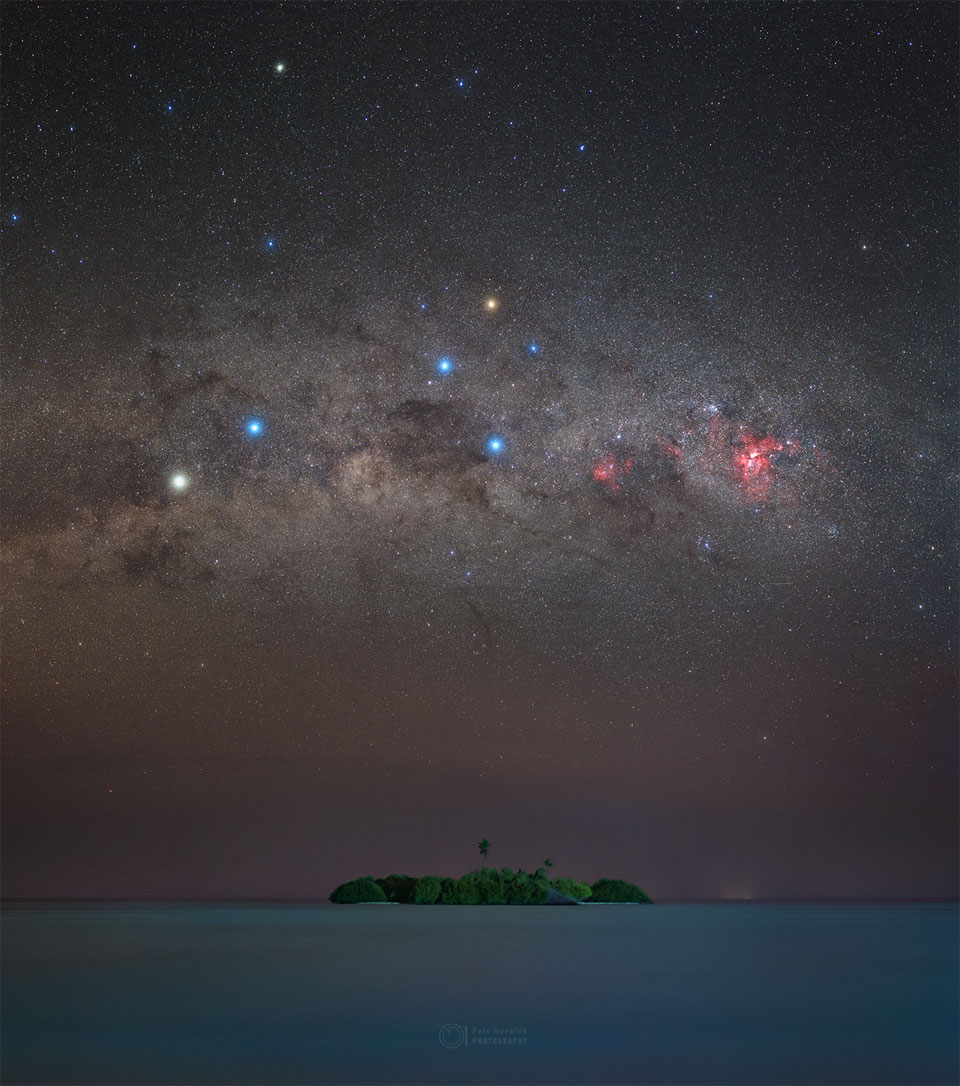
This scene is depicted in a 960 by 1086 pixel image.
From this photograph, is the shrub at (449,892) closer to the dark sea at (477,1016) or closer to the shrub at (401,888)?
the shrub at (401,888)

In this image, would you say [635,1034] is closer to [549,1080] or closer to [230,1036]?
[549,1080]

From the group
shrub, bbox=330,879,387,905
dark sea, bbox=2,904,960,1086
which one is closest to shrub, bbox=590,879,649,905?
shrub, bbox=330,879,387,905

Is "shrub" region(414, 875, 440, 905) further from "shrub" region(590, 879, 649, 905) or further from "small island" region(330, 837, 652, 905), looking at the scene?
"shrub" region(590, 879, 649, 905)

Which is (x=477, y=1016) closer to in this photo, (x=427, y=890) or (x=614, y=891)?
(x=427, y=890)

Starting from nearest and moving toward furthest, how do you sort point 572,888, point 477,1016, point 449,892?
point 477,1016
point 449,892
point 572,888

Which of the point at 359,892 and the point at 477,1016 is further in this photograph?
the point at 359,892

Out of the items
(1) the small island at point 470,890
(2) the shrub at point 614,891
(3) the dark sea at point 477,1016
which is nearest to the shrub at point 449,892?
(1) the small island at point 470,890

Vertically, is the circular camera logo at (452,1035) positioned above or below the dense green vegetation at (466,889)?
above

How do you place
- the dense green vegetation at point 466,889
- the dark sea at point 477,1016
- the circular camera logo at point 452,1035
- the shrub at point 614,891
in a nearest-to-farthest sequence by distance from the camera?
1. the dark sea at point 477,1016
2. the circular camera logo at point 452,1035
3. the dense green vegetation at point 466,889
4. the shrub at point 614,891

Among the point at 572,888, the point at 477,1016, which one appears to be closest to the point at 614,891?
the point at 572,888
